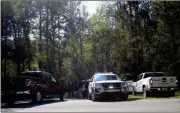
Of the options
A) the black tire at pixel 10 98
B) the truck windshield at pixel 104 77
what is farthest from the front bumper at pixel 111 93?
the black tire at pixel 10 98

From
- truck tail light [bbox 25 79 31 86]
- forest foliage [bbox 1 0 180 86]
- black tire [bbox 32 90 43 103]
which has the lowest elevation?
black tire [bbox 32 90 43 103]

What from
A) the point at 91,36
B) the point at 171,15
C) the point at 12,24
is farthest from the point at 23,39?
the point at 91,36

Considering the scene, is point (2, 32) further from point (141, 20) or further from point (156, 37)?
point (141, 20)

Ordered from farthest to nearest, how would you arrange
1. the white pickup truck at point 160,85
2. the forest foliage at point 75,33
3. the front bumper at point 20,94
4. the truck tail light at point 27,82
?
the forest foliage at point 75,33
the white pickup truck at point 160,85
the truck tail light at point 27,82
the front bumper at point 20,94

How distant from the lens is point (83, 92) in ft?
97.9

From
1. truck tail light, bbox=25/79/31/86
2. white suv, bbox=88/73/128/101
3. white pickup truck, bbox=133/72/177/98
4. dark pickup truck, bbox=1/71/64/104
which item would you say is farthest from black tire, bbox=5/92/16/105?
white pickup truck, bbox=133/72/177/98

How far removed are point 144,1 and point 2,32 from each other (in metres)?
21.8

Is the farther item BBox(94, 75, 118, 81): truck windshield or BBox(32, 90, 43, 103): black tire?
BBox(94, 75, 118, 81): truck windshield

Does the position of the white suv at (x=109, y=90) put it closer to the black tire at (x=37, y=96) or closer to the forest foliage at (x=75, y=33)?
the black tire at (x=37, y=96)

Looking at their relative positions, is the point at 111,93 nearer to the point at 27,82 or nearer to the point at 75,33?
the point at 27,82

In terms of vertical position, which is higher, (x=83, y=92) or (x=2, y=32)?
(x=2, y=32)

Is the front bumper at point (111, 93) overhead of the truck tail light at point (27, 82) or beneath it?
beneath

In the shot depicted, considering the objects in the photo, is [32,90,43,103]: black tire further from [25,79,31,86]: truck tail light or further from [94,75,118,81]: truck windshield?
[94,75,118,81]: truck windshield

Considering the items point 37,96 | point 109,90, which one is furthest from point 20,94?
point 109,90
